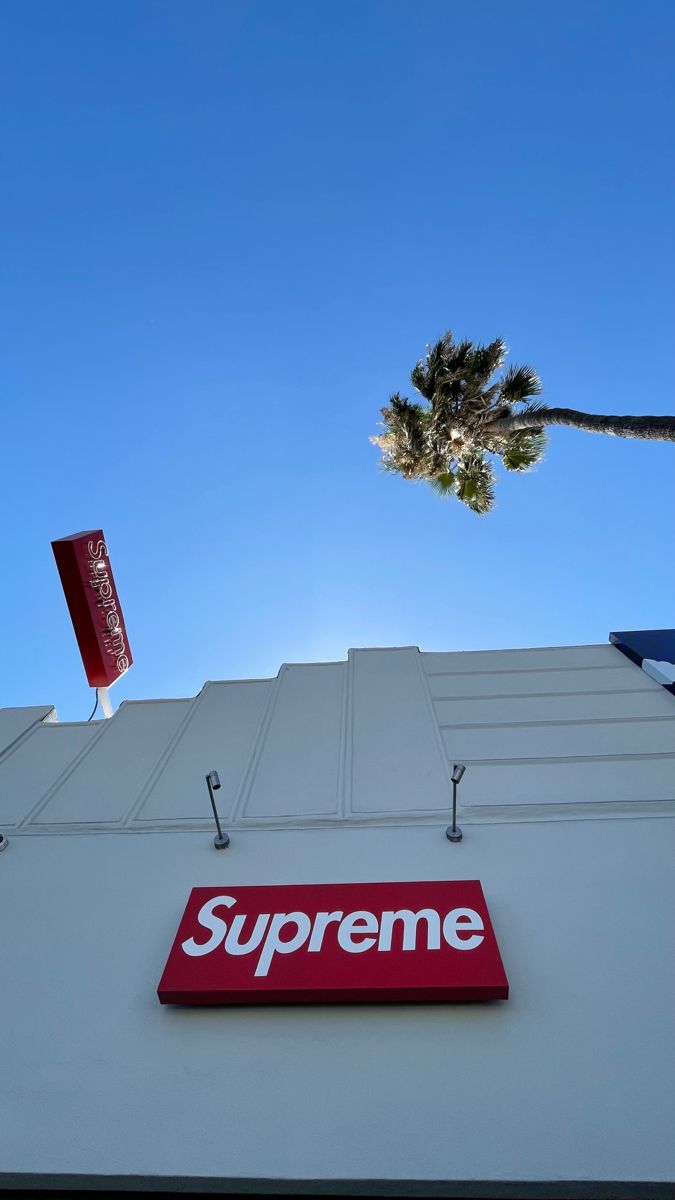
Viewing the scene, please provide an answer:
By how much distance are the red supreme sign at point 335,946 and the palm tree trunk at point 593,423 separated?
7.40 meters

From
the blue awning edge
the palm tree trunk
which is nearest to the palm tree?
the palm tree trunk

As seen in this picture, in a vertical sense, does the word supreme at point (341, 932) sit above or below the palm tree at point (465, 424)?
below

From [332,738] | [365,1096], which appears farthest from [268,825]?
[365,1096]

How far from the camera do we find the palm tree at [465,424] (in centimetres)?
1356

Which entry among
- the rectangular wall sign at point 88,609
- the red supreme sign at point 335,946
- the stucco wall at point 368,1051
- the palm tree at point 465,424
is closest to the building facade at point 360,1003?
the stucco wall at point 368,1051

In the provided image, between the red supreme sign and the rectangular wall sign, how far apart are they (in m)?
7.12

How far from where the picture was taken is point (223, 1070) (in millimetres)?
3918

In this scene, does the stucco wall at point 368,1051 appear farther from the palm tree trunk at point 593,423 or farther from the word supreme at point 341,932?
the palm tree trunk at point 593,423

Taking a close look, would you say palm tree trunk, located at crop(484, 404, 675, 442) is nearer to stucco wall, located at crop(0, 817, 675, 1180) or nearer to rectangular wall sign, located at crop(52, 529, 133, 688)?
stucco wall, located at crop(0, 817, 675, 1180)

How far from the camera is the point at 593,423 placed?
10.5 m

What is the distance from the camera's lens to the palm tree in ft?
44.5

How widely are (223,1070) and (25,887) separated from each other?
3073mm

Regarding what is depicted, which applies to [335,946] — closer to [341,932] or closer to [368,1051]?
[341,932]

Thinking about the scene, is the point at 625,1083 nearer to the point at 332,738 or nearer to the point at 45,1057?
the point at 45,1057
